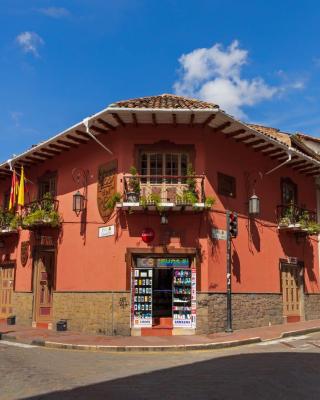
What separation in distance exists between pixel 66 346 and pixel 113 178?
5816 mm

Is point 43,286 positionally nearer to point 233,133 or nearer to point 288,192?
point 233,133

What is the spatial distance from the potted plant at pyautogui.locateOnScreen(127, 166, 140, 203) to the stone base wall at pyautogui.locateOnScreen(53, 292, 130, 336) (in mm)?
3037

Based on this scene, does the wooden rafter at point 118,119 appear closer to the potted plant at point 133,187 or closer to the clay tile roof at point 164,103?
the clay tile roof at point 164,103

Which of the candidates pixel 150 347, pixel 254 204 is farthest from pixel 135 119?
pixel 150 347

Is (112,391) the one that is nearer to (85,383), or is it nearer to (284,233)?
(85,383)

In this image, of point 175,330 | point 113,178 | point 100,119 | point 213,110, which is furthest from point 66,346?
point 213,110

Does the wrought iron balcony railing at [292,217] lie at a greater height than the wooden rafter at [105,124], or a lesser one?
lesser

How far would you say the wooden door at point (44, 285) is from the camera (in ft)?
62.3

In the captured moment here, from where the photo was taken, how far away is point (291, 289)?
19766mm

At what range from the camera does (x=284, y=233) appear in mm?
19609

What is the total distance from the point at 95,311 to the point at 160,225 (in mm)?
3590

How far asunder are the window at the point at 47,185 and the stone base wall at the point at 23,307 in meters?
4.04

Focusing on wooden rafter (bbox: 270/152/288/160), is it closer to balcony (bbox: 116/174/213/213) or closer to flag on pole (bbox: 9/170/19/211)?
balcony (bbox: 116/174/213/213)

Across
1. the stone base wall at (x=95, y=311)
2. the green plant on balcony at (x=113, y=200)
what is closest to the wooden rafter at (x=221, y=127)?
the green plant on balcony at (x=113, y=200)
